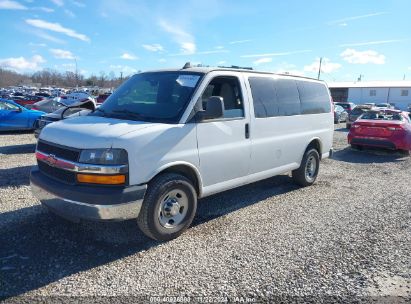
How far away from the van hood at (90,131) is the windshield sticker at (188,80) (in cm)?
84

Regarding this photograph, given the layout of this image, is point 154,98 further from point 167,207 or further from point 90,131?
point 167,207

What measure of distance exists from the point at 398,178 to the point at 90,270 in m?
7.59

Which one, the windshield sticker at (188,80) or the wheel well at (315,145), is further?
the wheel well at (315,145)

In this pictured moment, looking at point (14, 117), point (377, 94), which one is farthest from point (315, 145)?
point (377, 94)

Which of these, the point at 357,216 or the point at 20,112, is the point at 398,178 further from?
the point at 20,112

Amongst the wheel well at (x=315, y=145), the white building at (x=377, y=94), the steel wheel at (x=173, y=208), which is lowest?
the white building at (x=377, y=94)

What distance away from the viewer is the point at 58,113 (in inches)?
383

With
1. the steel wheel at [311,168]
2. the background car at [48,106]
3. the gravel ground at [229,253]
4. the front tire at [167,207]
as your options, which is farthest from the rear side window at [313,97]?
the background car at [48,106]

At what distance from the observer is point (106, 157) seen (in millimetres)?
3717

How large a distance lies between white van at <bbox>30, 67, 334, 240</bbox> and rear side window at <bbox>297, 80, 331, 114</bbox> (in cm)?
66

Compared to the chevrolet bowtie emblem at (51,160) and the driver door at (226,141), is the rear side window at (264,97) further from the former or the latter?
the chevrolet bowtie emblem at (51,160)

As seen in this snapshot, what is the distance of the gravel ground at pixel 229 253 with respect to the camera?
335 centimetres

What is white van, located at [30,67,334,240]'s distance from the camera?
3746 millimetres

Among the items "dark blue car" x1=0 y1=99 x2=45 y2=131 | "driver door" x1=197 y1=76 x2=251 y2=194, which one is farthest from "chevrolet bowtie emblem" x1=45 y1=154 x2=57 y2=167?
"dark blue car" x1=0 y1=99 x2=45 y2=131
